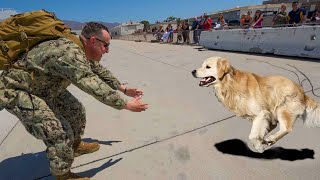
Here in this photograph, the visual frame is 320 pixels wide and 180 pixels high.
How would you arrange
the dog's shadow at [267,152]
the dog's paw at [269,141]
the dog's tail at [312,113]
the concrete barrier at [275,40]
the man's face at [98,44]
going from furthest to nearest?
the concrete barrier at [275,40], the dog's tail at [312,113], the dog's paw at [269,141], the dog's shadow at [267,152], the man's face at [98,44]

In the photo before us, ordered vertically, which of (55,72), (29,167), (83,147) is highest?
(55,72)

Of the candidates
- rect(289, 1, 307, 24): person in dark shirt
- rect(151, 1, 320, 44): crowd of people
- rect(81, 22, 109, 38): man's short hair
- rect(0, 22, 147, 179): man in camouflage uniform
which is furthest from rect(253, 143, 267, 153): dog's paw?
rect(289, 1, 307, 24): person in dark shirt

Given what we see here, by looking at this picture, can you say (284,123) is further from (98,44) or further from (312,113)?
(98,44)

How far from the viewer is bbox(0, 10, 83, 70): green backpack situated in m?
2.36

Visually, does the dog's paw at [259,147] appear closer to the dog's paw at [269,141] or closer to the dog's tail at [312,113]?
the dog's paw at [269,141]

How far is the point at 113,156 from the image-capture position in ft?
11.2

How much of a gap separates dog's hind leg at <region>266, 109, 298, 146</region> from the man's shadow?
1.85m

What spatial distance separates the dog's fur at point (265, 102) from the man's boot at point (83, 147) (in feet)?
5.93

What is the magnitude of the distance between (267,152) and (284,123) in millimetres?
415

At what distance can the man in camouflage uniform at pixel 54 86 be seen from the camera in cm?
233

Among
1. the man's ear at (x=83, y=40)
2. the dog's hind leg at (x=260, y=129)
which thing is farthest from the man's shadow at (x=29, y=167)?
the dog's hind leg at (x=260, y=129)

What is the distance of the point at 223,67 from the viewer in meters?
3.67

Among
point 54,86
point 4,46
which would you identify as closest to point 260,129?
point 54,86

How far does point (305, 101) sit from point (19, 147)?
3.80 m
